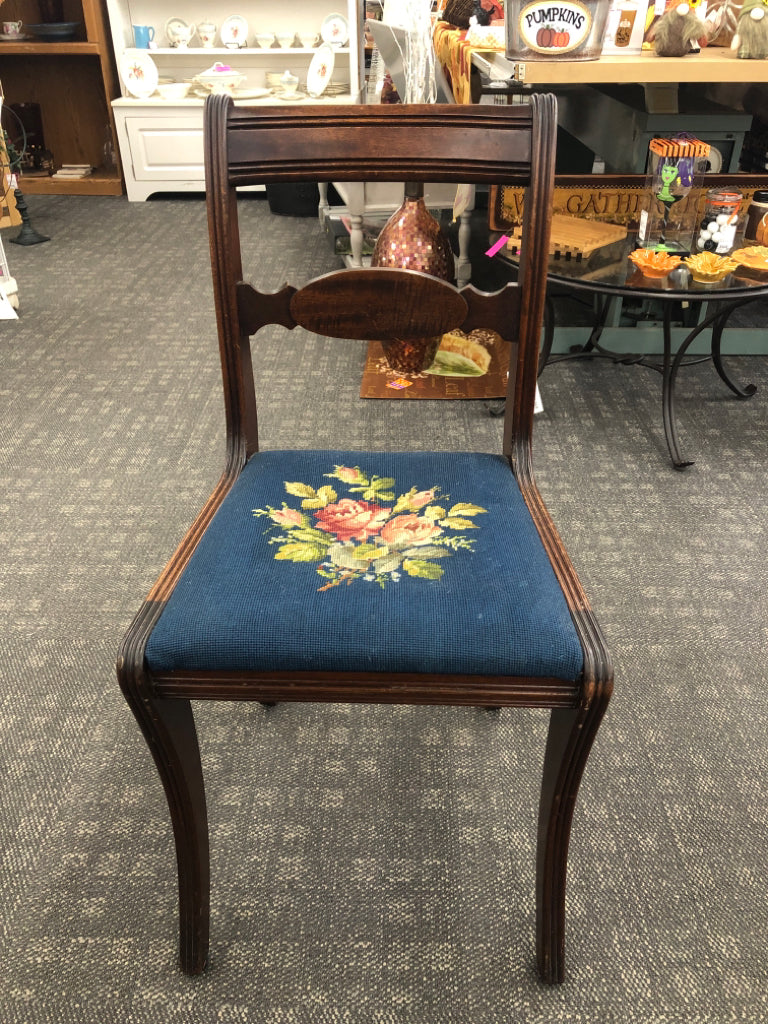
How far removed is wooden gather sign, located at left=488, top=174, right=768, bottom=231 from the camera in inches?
86.5

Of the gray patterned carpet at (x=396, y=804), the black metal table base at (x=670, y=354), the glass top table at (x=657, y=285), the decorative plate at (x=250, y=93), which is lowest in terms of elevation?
the gray patterned carpet at (x=396, y=804)

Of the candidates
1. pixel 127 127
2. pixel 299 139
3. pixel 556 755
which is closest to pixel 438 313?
pixel 299 139

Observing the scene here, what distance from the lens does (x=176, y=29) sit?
4.34 meters

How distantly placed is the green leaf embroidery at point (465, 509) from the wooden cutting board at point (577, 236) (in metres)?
1.09

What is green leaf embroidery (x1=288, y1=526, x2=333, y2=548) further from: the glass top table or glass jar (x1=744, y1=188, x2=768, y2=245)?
glass jar (x1=744, y1=188, x2=768, y2=245)

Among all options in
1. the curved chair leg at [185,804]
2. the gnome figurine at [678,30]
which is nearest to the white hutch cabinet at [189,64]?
the gnome figurine at [678,30]

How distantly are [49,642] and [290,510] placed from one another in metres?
0.75

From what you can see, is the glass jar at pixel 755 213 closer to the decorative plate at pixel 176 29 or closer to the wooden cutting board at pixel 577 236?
the wooden cutting board at pixel 577 236

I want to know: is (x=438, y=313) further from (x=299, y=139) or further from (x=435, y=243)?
(x=435, y=243)

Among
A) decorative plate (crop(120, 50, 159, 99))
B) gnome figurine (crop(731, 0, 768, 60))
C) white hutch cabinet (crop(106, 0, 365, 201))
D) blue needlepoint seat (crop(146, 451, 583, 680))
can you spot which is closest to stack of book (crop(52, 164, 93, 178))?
white hutch cabinet (crop(106, 0, 365, 201))

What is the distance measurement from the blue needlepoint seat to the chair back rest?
193 mm

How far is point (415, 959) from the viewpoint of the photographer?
988mm

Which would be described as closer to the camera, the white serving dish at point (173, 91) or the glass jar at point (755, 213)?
the glass jar at point (755, 213)

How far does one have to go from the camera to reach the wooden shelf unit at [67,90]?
4.35m
